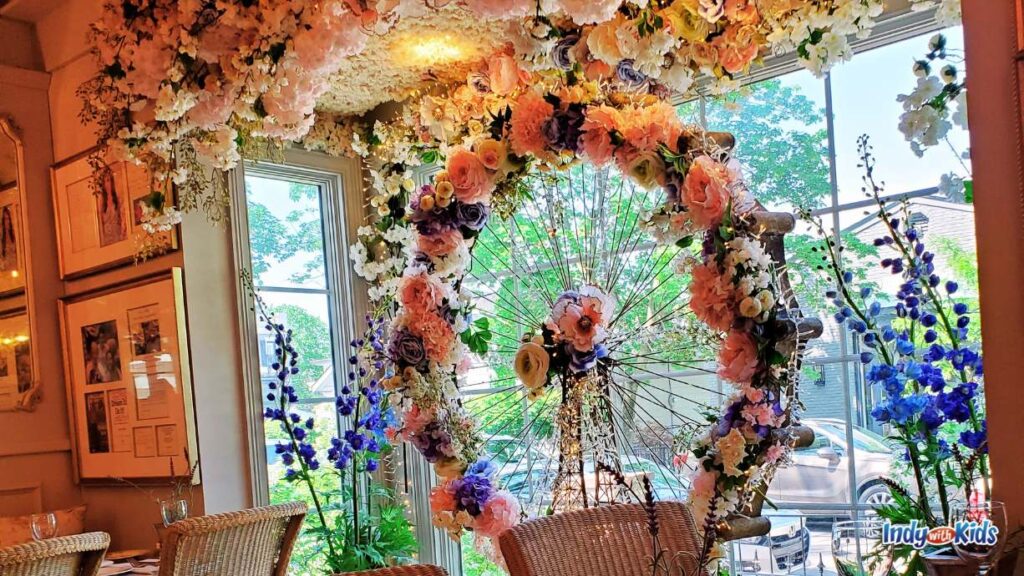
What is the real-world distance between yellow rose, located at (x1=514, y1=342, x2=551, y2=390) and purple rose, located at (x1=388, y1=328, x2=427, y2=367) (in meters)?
0.29

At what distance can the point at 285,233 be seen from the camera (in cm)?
371

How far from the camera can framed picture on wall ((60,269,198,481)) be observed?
10.4 ft

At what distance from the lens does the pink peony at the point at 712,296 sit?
6.59ft

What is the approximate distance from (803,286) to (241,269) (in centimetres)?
204

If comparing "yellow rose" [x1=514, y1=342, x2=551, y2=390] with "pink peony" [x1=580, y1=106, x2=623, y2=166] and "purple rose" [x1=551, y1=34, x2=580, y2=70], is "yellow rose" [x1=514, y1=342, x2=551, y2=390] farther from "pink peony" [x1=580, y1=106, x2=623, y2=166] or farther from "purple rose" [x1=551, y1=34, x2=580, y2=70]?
"purple rose" [x1=551, y1=34, x2=580, y2=70]

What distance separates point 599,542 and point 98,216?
8.23 feet

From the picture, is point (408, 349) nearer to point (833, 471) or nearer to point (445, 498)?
point (445, 498)

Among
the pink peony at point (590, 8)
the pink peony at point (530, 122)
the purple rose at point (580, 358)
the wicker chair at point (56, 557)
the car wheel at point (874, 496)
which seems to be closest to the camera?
the pink peony at point (590, 8)

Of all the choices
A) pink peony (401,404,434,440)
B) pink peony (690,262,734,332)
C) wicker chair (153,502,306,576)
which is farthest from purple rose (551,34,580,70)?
wicker chair (153,502,306,576)

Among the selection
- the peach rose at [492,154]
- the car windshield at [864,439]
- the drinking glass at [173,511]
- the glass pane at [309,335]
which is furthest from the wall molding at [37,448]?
the car windshield at [864,439]

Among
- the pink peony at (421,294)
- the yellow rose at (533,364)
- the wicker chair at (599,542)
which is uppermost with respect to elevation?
the pink peony at (421,294)

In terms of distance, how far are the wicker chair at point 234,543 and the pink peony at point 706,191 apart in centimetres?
140

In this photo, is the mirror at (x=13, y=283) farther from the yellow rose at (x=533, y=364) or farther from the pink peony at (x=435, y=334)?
the yellow rose at (x=533, y=364)

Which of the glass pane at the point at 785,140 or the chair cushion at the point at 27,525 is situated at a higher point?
the glass pane at the point at 785,140
